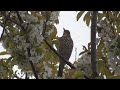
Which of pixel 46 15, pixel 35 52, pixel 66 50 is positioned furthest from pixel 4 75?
pixel 66 50

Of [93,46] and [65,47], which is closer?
[93,46]

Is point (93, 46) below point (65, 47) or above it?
above

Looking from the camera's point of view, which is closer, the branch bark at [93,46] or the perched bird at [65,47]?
the branch bark at [93,46]

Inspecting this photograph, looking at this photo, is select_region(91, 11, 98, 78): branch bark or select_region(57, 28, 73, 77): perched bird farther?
select_region(57, 28, 73, 77): perched bird

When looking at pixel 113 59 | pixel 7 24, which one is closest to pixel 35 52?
pixel 7 24
